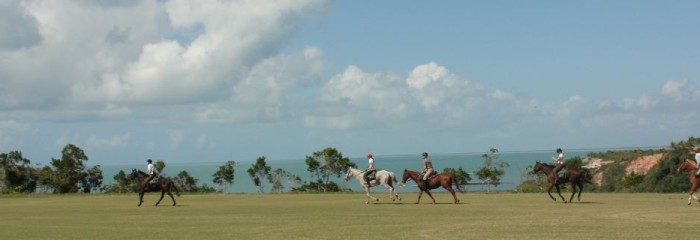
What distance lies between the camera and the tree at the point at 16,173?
208 ft

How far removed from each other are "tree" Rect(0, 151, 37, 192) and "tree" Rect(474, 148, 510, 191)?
3707 centimetres

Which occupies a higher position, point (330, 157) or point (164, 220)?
point (330, 157)

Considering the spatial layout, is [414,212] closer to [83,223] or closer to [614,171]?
[83,223]

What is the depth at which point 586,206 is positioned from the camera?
3058 cm

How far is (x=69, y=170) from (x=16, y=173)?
4467mm

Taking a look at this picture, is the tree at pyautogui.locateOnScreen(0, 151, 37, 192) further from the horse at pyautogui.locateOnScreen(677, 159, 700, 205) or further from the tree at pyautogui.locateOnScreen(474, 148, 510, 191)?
the horse at pyautogui.locateOnScreen(677, 159, 700, 205)

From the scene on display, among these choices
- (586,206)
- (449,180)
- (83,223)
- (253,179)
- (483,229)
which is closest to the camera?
(483,229)

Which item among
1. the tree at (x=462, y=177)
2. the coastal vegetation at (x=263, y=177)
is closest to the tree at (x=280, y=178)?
the coastal vegetation at (x=263, y=177)

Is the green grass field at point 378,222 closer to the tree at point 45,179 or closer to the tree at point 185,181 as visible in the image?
the tree at point 45,179

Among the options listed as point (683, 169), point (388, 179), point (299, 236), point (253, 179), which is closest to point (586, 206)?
point (683, 169)

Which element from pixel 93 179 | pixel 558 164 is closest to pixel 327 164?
pixel 93 179

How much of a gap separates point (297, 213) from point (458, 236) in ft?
34.3

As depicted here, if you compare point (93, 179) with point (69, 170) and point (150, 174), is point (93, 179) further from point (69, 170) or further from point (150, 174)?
point (150, 174)

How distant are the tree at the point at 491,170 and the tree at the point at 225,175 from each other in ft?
70.0
